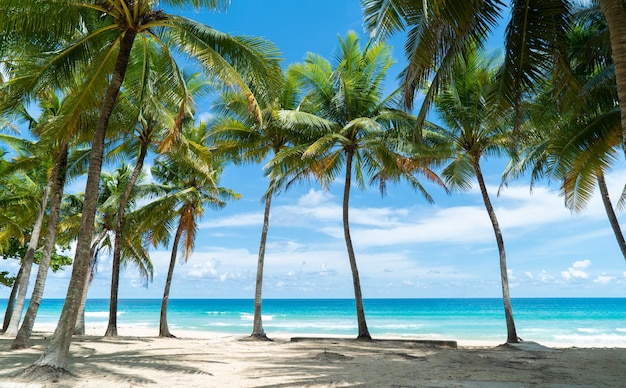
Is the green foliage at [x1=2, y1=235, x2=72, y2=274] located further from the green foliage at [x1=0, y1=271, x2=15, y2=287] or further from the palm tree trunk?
the palm tree trunk

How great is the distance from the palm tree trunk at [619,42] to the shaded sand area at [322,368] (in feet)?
12.3

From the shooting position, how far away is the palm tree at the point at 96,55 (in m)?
6.56

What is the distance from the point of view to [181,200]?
659 inches

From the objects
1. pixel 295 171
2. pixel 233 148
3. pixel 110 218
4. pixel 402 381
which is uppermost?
pixel 233 148

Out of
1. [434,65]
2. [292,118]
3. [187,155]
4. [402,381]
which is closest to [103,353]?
[187,155]

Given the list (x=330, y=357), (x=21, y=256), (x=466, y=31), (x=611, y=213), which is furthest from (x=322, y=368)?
(x=21, y=256)

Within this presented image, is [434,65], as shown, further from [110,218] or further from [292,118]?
[110,218]

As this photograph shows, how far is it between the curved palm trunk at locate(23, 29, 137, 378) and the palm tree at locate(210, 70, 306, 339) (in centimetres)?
767

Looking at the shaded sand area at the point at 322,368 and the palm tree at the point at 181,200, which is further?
the palm tree at the point at 181,200

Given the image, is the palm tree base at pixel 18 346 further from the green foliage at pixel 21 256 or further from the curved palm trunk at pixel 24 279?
the green foliage at pixel 21 256

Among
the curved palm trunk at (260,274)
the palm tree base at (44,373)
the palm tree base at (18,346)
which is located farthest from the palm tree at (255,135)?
the palm tree base at (44,373)

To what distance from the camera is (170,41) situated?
28.5ft

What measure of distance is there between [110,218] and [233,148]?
6042 millimetres

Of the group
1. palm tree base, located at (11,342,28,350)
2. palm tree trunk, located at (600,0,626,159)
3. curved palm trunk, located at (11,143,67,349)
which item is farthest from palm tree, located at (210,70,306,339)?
palm tree trunk, located at (600,0,626,159)
